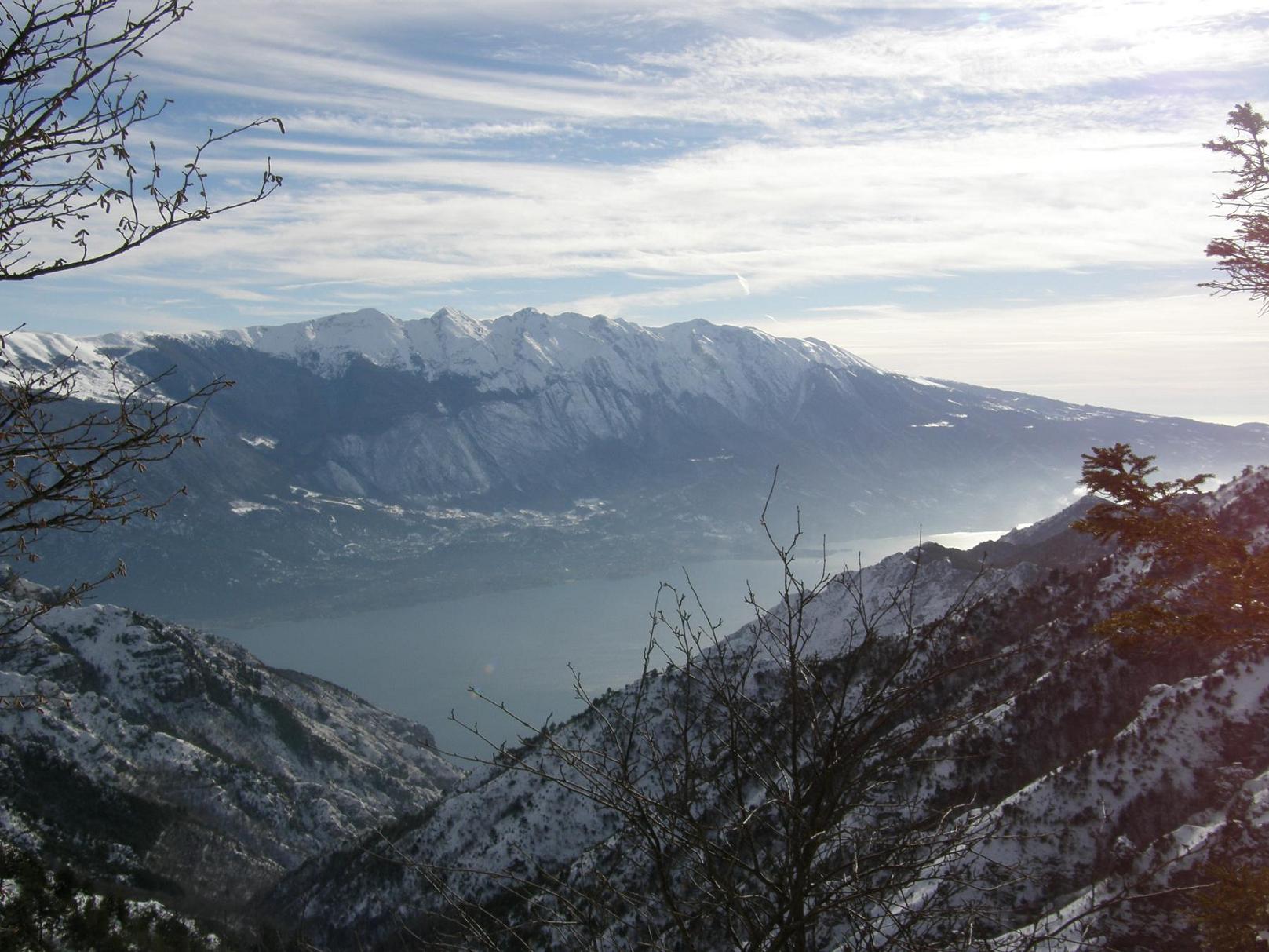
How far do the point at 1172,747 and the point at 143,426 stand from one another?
131 feet

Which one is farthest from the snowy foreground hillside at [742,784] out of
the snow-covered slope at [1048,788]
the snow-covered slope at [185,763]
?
the snow-covered slope at [185,763]

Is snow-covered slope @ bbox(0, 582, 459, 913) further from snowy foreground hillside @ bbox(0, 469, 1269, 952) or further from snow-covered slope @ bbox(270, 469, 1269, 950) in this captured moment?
snow-covered slope @ bbox(270, 469, 1269, 950)

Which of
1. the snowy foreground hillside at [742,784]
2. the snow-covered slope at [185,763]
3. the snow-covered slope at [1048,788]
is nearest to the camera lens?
the snowy foreground hillside at [742,784]

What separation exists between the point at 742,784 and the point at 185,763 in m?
141

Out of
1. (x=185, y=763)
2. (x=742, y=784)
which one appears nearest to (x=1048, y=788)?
(x=742, y=784)

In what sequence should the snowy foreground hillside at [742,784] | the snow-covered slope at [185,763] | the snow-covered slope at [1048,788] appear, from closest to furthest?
the snowy foreground hillside at [742,784] → the snow-covered slope at [1048,788] → the snow-covered slope at [185,763]

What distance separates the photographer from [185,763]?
12788 centimetres

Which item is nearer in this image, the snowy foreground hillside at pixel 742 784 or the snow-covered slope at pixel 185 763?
the snowy foreground hillside at pixel 742 784

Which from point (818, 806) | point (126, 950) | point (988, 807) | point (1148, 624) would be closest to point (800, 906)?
point (818, 806)

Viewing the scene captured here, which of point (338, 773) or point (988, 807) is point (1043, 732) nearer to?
point (988, 807)

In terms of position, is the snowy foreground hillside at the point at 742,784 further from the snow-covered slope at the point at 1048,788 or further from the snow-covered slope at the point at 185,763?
the snow-covered slope at the point at 185,763

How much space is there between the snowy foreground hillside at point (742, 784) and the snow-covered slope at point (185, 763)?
48cm

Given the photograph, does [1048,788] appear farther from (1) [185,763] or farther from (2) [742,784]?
(1) [185,763]

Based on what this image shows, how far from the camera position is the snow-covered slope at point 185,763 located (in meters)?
106
